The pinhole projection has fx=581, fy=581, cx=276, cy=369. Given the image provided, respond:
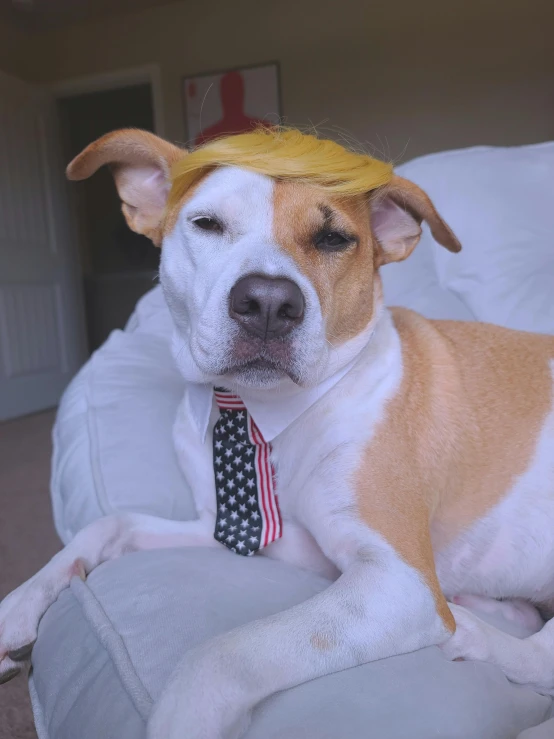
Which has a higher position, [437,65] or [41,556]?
[437,65]

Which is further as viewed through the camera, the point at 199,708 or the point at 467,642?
the point at 467,642

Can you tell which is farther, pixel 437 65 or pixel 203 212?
pixel 437 65

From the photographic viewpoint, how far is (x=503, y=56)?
4.99 meters

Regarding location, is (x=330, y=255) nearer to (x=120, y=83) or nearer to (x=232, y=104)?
(x=232, y=104)

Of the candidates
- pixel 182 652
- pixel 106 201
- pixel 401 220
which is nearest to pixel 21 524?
pixel 182 652

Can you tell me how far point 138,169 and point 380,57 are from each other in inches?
186

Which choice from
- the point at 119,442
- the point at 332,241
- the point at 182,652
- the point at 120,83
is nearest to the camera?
the point at 182,652

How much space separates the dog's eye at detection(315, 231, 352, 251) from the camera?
121 centimetres

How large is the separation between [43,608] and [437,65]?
5494mm

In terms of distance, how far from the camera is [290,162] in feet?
3.94

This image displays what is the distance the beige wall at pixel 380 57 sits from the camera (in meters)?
4.98

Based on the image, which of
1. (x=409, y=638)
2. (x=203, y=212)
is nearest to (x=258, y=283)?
(x=203, y=212)

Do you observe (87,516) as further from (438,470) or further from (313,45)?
(313,45)

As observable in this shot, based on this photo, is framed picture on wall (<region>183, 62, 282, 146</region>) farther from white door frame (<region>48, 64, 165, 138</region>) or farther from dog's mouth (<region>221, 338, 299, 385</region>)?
dog's mouth (<region>221, 338, 299, 385</region>)
